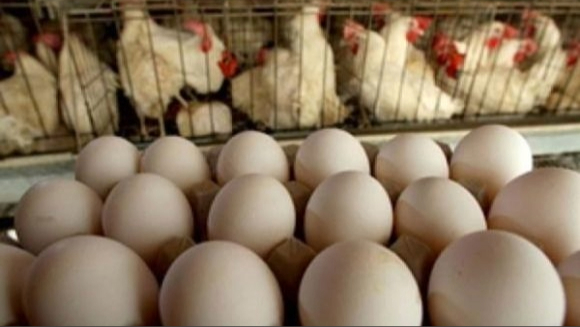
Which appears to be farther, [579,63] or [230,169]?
[579,63]

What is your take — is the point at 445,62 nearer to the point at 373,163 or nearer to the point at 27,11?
the point at 373,163

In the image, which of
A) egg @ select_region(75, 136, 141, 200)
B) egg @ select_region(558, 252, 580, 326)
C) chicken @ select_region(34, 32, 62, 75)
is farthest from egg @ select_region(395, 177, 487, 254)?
chicken @ select_region(34, 32, 62, 75)

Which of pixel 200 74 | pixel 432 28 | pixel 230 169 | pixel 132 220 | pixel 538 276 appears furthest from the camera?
pixel 432 28

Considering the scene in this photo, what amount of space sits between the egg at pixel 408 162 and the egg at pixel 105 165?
0.41 m

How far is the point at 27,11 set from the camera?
1554mm

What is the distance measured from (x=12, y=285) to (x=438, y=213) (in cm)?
51

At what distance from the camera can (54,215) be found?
1.97ft

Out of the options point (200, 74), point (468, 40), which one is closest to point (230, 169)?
point (200, 74)

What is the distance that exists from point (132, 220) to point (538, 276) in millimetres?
462

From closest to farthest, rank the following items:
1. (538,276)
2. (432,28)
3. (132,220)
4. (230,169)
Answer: (538,276) < (132,220) < (230,169) < (432,28)

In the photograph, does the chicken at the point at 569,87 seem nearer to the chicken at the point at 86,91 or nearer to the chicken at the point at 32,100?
the chicken at the point at 86,91

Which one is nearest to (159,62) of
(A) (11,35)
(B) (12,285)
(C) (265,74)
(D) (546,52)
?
(C) (265,74)

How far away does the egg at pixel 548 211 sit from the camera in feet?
1.79

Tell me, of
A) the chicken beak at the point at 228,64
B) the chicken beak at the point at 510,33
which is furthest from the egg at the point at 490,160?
the chicken beak at the point at 510,33
